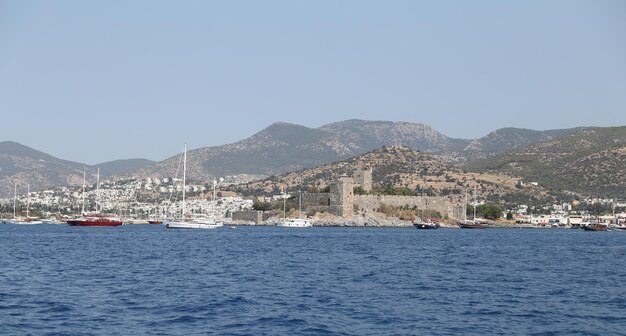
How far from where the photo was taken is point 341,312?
20.4 metres

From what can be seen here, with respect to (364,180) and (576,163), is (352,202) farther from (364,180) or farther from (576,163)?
(576,163)

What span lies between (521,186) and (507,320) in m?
113

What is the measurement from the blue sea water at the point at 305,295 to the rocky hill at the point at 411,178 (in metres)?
82.4

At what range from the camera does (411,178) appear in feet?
410

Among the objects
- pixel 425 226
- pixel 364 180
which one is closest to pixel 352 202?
pixel 425 226

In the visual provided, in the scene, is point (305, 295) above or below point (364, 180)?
below

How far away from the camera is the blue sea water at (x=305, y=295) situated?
1852 cm

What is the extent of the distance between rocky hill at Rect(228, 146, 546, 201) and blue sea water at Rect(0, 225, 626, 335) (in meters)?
82.4

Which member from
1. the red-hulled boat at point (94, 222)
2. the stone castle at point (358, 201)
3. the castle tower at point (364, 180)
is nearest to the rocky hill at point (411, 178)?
the castle tower at point (364, 180)

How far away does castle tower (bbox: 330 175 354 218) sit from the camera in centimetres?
9744

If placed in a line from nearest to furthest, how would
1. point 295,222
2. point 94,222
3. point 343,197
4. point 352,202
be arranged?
point 94,222 < point 295,222 < point 343,197 < point 352,202

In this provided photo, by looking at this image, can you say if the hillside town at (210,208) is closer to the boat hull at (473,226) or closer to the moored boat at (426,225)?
the boat hull at (473,226)

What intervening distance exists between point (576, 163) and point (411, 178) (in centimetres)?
2576

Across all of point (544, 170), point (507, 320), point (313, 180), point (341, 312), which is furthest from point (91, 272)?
point (544, 170)
